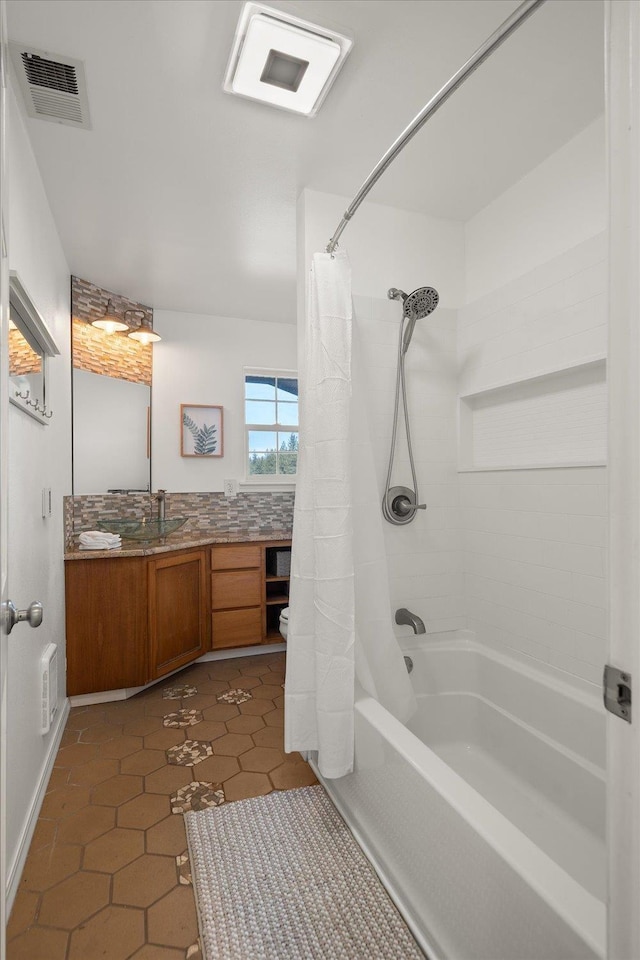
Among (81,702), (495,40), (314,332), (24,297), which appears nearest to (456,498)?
(314,332)

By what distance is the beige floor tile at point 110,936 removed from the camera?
48.4 inches

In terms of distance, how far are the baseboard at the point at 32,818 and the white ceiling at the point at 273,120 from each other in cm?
245

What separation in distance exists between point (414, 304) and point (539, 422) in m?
0.70

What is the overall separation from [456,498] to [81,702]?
2.30 meters

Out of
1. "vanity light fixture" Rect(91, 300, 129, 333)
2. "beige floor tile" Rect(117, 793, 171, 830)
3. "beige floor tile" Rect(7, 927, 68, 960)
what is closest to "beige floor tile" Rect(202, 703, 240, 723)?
"beige floor tile" Rect(117, 793, 171, 830)

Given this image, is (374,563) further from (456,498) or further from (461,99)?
(461,99)

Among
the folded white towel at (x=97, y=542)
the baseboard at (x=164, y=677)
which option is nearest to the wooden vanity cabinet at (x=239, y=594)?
the baseboard at (x=164, y=677)

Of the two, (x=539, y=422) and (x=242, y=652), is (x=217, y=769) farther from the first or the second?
(x=539, y=422)

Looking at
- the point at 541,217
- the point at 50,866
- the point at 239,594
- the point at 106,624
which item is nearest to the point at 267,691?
the point at 239,594

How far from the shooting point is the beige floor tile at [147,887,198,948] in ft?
4.17

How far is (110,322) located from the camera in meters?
3.20

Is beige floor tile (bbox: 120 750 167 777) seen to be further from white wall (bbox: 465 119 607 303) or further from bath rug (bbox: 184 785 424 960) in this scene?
white wall (bbox: 465 119 607 303)

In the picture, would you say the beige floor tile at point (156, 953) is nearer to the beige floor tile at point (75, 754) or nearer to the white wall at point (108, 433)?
the beige floor tile at point (75, 754)

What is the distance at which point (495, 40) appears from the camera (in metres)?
1.01
